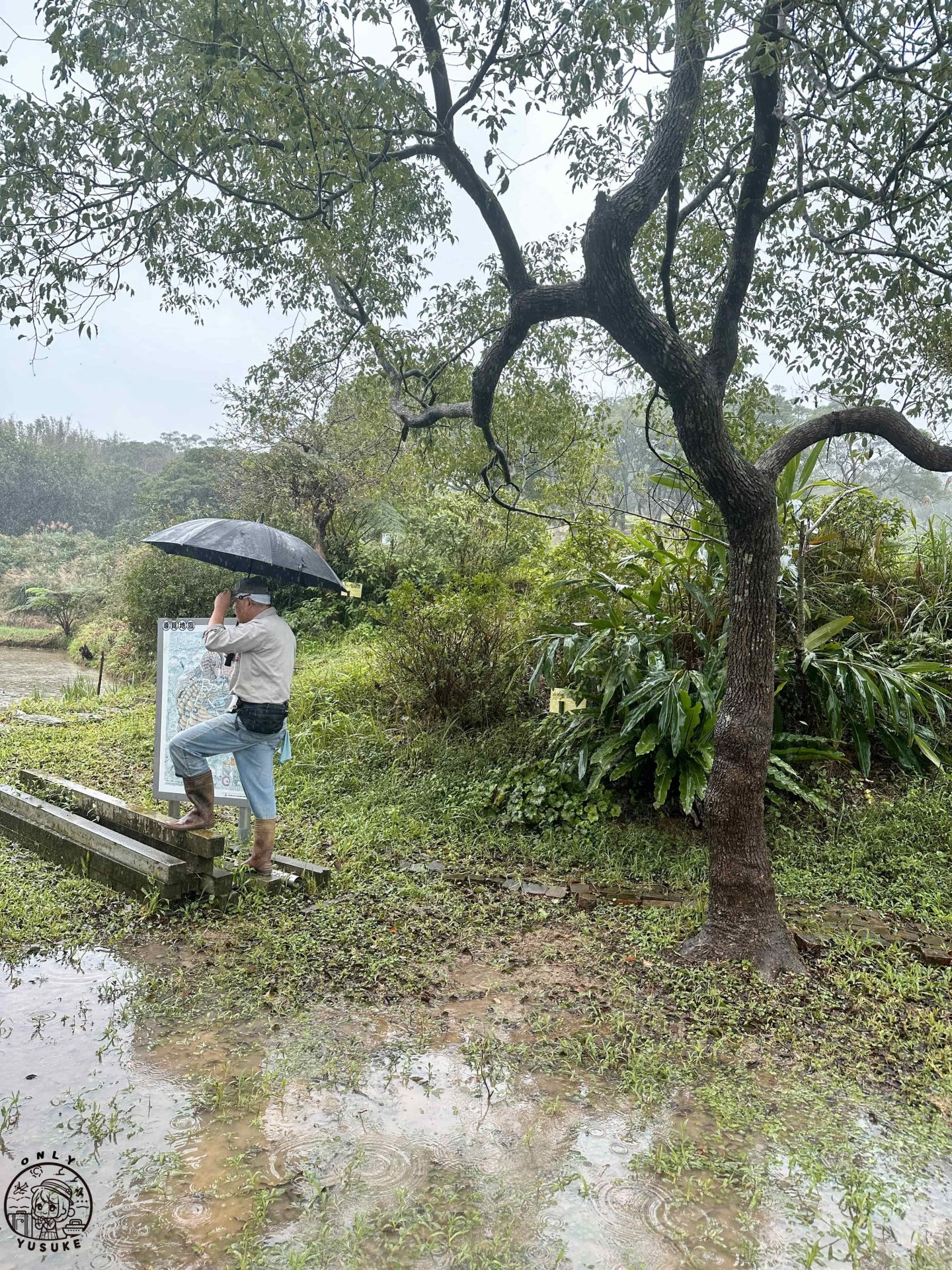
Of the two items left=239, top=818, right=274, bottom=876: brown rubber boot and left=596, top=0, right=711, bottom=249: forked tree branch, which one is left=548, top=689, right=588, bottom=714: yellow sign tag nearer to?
left=239, top=818, right=274, bottom=876: brown rubber boot

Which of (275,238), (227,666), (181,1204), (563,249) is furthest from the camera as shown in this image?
(563,249)

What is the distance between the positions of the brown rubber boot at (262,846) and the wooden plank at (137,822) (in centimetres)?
18

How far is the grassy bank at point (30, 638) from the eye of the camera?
68.5 ft

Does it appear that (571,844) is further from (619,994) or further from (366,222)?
(366,222)

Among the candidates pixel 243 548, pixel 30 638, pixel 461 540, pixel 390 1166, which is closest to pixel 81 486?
pixel 30 638

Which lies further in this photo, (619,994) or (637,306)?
(637,306)

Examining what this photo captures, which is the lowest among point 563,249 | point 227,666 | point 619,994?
point 619,994

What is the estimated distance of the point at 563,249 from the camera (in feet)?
24.5

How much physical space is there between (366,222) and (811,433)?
4.26 meters

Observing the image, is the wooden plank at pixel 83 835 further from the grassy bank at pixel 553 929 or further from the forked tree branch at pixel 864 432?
the forked tree branch at pixel 864 432

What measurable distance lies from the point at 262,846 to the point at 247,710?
2.65ft

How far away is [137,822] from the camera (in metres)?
4.88

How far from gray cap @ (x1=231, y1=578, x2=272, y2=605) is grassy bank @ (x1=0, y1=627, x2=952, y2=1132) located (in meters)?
1.60

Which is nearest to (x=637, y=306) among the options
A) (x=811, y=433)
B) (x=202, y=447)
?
(x=811, y=433)
